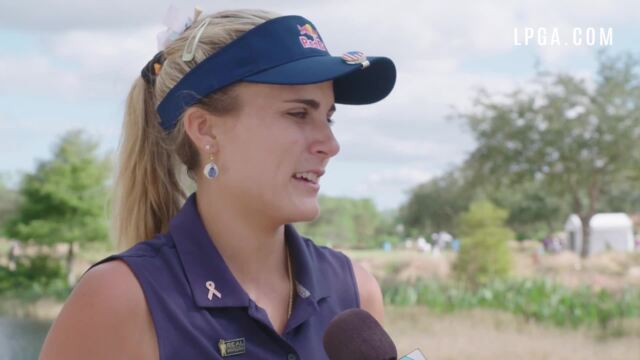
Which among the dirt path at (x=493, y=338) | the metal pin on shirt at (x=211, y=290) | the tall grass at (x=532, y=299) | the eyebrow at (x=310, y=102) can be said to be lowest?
the dirt path at (x=493, y=338)

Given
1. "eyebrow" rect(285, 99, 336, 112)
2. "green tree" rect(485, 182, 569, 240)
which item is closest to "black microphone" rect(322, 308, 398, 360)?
"eyebrow" rect(285, 99, 336, 112)

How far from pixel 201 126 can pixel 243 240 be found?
0.43ft

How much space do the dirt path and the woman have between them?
10.0 ft

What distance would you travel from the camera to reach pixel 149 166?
1.16m

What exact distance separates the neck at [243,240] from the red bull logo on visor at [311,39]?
0.19 m

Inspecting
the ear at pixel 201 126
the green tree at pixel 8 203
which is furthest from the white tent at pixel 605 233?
the ear at pixel 201 126

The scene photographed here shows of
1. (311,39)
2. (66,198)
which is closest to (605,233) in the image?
(66,198)

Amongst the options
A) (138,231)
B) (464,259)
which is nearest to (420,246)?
(464,259)

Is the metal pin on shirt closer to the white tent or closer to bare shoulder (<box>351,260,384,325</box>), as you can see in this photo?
bare shoulder (<box>351,260,384,325</box>)

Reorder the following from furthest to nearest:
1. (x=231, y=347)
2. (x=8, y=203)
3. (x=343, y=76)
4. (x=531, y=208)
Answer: (x=531, y=208) → (x=8, y=203) → (x=343, y=76) → (x=231, y=347)

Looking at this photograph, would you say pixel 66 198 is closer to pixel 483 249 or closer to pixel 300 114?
pixel 483 249

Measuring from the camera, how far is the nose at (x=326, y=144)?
979mm

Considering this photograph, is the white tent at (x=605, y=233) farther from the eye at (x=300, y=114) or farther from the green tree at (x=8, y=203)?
the eye at (x=300, y=114)

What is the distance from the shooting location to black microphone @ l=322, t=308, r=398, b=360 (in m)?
0.80
